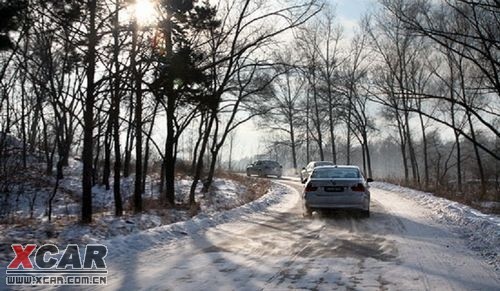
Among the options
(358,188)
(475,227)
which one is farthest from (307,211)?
(475,227)

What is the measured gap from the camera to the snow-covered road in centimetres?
649

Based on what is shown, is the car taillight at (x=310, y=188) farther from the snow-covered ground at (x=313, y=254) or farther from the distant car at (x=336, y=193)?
the snow-covered ground at (x=313, y=254)

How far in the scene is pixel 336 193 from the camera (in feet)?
47.0

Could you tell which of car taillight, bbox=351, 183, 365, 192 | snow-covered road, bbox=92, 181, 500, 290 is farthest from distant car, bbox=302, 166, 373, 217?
snow-covered road, bbox=92, 181, 500, 290

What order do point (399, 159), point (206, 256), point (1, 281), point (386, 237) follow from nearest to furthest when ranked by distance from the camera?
point (1, 281) → point (206, 256) → point (386, 237) → point (399, 159)

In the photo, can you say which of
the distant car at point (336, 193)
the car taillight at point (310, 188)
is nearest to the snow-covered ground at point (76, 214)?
the car taillight at point (310, 188)

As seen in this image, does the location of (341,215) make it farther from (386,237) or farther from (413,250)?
(413,250)

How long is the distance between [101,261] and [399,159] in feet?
592

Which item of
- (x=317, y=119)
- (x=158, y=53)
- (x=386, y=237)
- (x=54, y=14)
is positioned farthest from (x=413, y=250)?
(x=317, y=119)

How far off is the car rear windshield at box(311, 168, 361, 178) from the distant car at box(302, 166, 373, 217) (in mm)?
77

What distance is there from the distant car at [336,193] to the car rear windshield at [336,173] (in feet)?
0.25

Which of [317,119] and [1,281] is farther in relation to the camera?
[317,119]

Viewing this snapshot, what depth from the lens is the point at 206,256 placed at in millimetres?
8570

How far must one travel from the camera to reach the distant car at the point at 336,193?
559 inches
